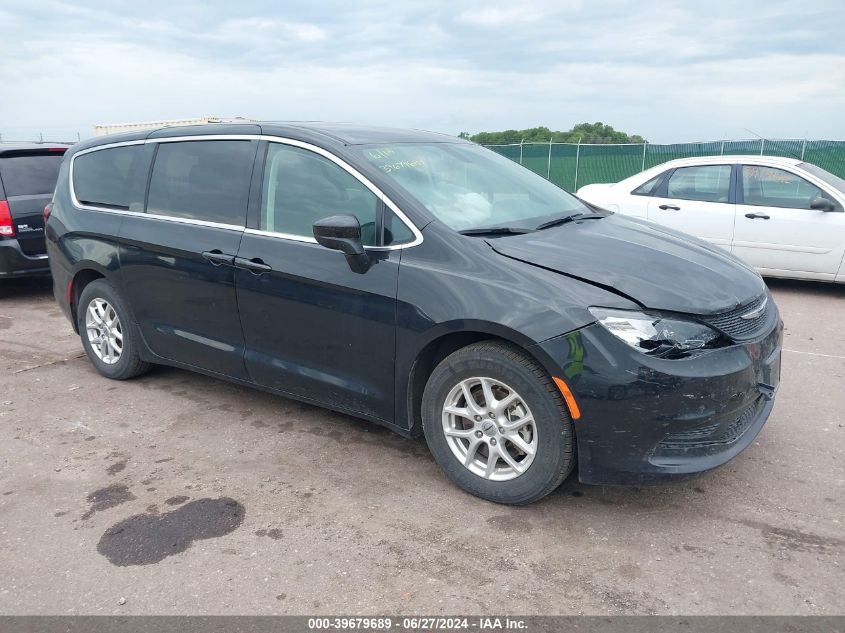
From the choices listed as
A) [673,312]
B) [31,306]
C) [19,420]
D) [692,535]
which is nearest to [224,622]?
[692,535]

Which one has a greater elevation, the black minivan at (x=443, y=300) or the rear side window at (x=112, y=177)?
the rear side window at (x=112, y=177)

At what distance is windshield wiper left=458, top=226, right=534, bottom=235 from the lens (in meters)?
3.57

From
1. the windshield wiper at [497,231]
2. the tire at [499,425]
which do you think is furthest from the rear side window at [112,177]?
the tire at [499,425]

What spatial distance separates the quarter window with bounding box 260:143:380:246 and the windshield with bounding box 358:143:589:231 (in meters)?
0.19

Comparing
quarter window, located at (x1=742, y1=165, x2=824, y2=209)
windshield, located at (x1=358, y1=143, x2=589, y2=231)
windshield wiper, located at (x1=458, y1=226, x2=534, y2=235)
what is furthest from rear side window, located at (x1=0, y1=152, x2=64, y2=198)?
quarter window, located at (x1=742, y1=165, x2=824, y2=209)

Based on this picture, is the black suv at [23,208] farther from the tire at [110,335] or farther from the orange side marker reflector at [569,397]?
→ the orange side marker reflector at [569,397]

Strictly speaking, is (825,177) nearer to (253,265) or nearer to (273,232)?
(273,232)

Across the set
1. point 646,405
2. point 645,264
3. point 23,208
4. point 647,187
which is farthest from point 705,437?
point 23,208

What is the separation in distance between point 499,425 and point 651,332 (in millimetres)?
791

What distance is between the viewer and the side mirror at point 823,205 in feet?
25.2

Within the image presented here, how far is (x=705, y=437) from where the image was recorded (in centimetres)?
310

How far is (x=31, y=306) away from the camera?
7.82 m

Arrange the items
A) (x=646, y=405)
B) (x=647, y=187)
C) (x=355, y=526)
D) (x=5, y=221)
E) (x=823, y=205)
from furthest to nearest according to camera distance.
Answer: (x=647, y=187) < (x=823, y=205) < (x=5, y=221) < (x=355, y=526) < (x=646, y=405)

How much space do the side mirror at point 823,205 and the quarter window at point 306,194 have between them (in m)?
6.05
